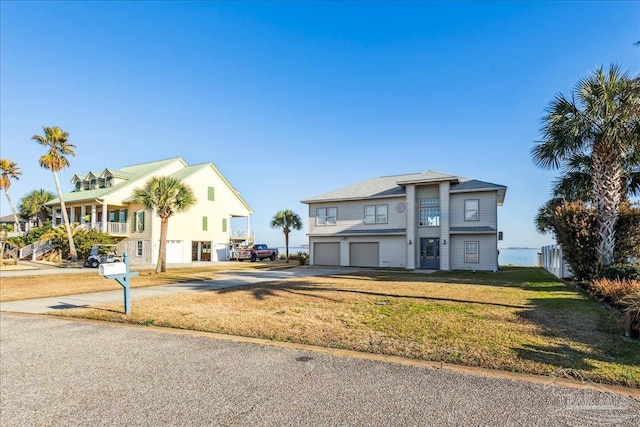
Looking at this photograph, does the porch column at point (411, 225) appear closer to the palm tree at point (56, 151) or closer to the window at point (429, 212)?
the window at point (429, 212)

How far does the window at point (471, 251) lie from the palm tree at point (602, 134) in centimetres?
1111

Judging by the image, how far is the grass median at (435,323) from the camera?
5156mm

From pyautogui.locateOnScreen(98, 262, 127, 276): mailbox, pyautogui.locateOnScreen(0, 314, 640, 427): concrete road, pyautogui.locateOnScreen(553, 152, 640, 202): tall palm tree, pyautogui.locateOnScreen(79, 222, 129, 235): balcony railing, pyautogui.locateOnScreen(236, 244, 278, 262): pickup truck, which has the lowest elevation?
pyautogui.locateOnScreen(236, 244, 278, 262): pickup truck

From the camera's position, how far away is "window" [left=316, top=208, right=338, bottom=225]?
30203 millimetres

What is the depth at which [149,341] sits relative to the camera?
6.54 meters

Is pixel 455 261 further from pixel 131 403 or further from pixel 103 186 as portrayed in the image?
pixel 103 186

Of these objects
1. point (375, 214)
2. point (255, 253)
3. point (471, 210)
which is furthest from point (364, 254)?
point (255, 253)

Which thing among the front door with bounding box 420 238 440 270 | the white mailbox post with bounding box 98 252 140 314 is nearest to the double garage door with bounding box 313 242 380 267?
the front door with bounding box 420 238 440 270

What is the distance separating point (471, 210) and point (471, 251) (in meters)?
2.69

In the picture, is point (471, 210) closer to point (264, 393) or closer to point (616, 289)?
point (616, 289)

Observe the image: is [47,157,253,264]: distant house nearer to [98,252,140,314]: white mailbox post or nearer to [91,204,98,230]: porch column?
[91,204,98,230]: porch column

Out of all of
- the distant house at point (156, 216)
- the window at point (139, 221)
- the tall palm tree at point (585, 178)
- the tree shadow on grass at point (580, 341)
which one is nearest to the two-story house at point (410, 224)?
the tall palm tree at point (585, 178)

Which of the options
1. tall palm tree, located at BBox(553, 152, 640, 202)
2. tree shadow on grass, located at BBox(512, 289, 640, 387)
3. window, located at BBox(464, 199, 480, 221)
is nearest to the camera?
tree shadow on grass, located at BBox(512, 289, 640, 387)

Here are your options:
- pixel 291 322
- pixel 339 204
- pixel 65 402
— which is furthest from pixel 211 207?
pixel 65 402
